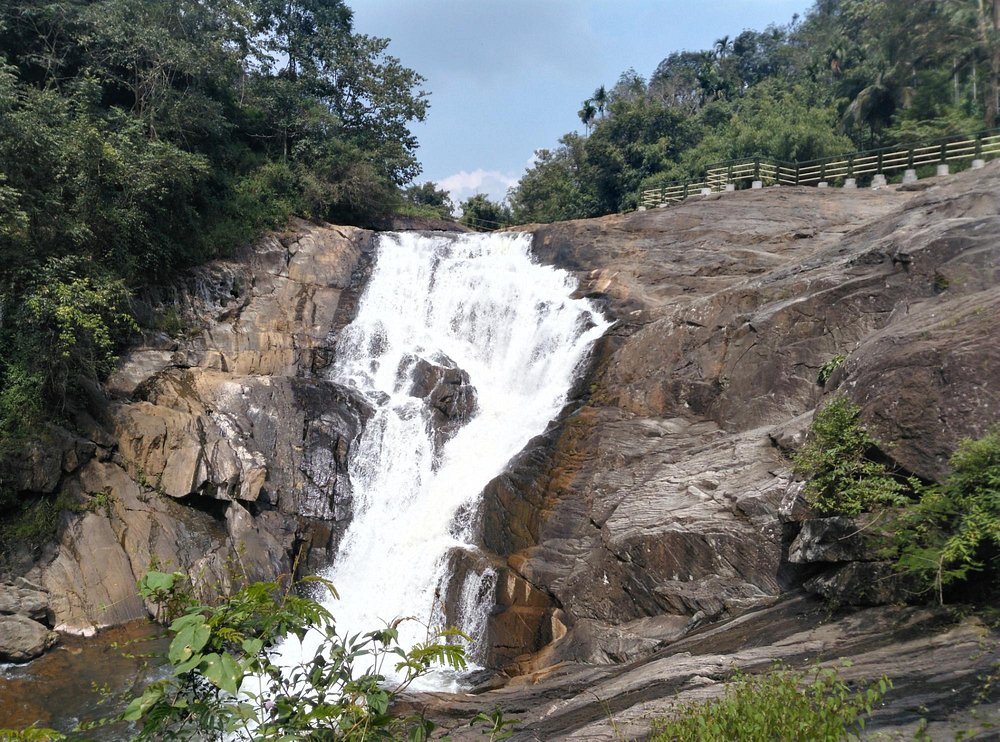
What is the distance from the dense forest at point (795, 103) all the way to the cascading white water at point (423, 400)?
15.3 m

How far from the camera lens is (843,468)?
9.27m

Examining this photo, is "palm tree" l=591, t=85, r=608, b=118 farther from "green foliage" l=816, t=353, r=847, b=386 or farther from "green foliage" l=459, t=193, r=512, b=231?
"green foliage" l=816, t=353, r=847, b=386

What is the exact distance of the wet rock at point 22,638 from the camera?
1233 cm

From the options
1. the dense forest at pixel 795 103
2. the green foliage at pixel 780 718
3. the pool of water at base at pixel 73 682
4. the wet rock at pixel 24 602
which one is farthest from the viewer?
the dense forest at pixel 795 103

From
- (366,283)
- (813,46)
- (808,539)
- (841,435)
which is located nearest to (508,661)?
(808,539)

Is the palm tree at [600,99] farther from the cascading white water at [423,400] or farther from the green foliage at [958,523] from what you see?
the green foliage at [958,523]

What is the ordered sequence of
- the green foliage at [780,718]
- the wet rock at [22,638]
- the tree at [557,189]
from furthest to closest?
the tree at [557,189]
the wet rock at [22,638]
the green foliage at [780,718]

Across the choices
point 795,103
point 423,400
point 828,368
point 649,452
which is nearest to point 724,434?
point 649,452

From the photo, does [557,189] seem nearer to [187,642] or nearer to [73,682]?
[73,682]

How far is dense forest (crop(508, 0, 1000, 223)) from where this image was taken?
89.1ft

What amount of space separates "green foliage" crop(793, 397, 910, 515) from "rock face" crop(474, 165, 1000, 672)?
25cm

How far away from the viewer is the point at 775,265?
63.2 feet

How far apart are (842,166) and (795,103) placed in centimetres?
1388

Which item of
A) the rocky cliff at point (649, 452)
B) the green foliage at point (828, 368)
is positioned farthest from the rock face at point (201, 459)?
the green foliage at point (828, 368)
